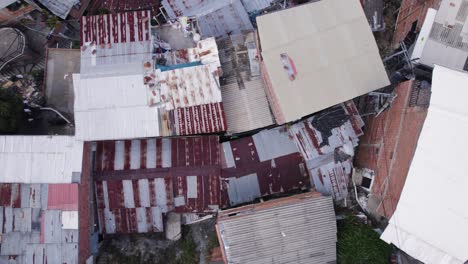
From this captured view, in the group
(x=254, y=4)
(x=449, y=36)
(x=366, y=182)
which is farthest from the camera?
(x=254, y=4)

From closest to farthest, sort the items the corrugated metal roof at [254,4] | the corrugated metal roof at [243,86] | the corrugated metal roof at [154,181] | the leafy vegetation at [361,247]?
the leafy vegetation at [361,247] < the corrugated metal roof at [243,86] < the corrugated metal roof at [154,181] < the corrugated metal roof at [254,4]

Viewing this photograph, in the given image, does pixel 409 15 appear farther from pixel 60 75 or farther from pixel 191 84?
pixel 60 75

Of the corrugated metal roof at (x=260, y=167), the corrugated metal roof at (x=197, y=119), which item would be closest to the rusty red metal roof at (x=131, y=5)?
the corrugated metal roof at (x=197, y=119)

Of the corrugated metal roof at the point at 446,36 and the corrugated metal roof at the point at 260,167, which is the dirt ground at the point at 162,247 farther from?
the corrugated metal roof at the point at 446,36

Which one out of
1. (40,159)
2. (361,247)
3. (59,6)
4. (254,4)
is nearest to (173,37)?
(254,4)

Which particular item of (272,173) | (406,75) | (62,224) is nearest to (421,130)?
(406,75)

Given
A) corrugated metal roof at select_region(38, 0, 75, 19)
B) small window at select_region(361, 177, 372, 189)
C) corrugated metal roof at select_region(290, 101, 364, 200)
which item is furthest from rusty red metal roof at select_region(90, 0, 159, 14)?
small window at select_region(361, 177, 372, 189)

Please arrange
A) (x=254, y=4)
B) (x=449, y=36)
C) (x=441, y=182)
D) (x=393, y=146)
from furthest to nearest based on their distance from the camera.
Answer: (x=254, y=4) < (x=449, y=36) < (x=393, y=146) < (x=441, y=182)
